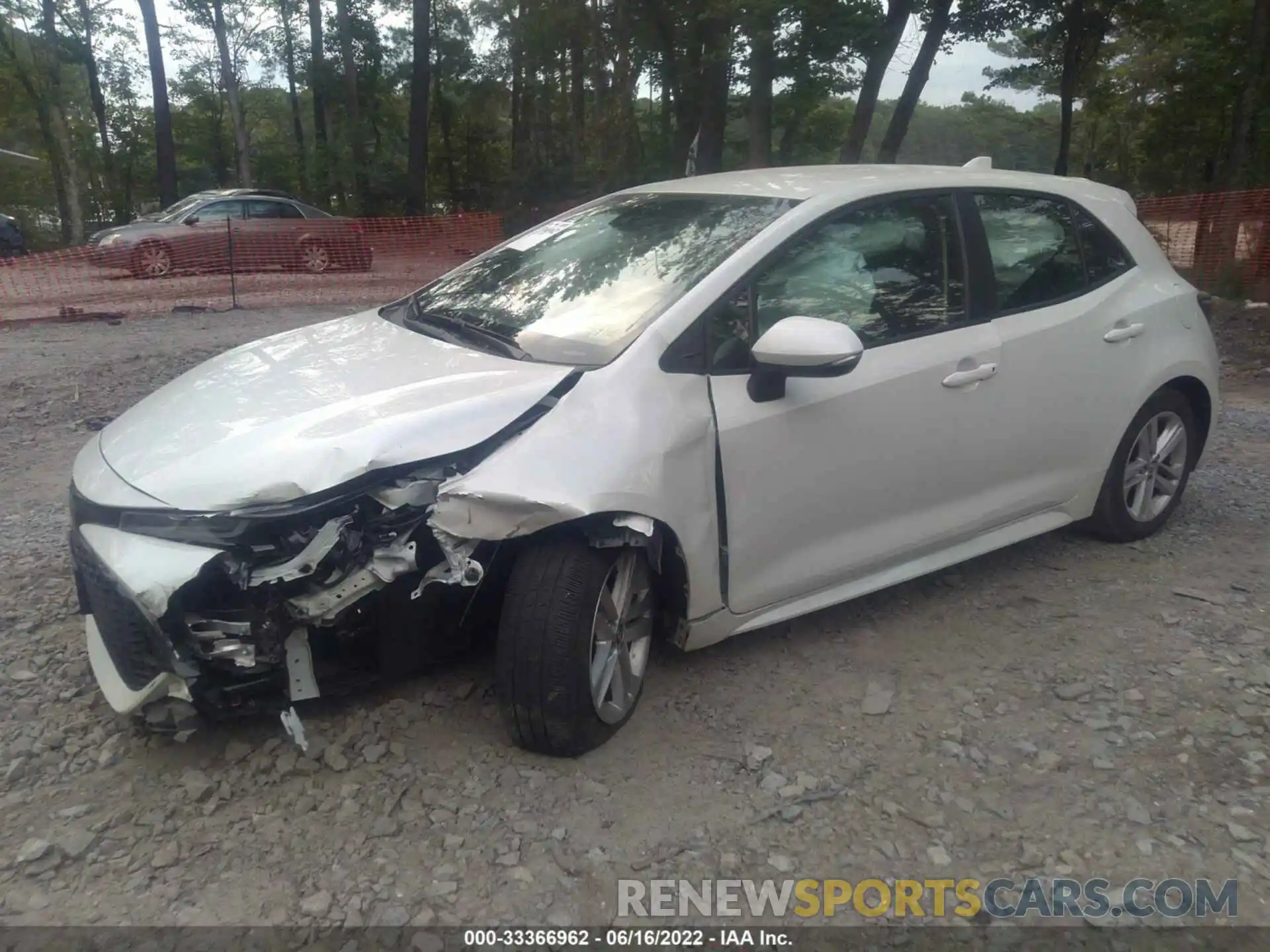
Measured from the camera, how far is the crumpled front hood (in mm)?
2607

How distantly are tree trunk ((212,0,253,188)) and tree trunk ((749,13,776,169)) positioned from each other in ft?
62.9

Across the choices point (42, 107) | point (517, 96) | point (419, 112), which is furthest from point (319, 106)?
point (419, 112)

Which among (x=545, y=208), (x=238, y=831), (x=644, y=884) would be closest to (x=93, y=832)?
(x=238, y=831)

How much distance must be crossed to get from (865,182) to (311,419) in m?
2.09

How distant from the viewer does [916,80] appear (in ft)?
53.6

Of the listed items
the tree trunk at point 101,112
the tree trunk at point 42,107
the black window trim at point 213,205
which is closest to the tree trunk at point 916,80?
the black window trim at point 213,205

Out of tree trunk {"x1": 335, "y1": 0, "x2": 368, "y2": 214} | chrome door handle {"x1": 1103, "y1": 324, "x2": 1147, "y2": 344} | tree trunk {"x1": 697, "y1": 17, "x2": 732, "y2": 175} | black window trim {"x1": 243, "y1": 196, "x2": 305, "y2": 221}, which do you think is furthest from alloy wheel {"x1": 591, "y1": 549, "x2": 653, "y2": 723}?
tree trunk {"x1": 335, "y1": 0, "x2": 368, "y2": 214}

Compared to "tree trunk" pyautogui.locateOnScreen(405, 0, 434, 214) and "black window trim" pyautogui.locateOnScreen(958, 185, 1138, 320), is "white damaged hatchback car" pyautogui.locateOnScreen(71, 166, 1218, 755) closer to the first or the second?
"black window trim" pyautogui.locateOnScreen(958, 185, 1138, 320)

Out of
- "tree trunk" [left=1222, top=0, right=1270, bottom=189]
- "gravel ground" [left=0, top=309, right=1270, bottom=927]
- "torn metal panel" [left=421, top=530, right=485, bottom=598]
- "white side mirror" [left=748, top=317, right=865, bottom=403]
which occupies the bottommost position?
"gravel ground" [left=0, top=309, right=1270, bottom=927]

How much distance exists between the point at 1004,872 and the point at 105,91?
4420 cm

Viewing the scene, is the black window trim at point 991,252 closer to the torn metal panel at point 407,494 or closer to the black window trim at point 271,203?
the torn metal panel at point 407,494

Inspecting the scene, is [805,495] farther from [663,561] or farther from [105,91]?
[105,91]

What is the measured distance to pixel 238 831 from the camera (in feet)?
8.71

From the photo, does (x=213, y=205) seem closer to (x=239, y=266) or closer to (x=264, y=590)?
(x=239, y=266)
